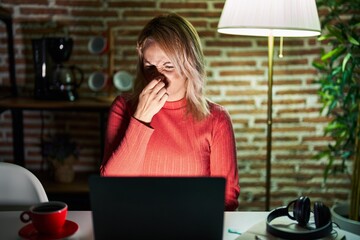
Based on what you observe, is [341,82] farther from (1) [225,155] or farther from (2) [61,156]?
(2) [61,156]

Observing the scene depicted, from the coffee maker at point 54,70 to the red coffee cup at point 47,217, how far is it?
5.15ft

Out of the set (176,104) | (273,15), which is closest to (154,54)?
(176,104)

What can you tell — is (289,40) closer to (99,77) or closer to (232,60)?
(232,60)

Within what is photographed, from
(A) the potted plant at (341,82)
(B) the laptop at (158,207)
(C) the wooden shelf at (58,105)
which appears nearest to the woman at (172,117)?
(B) the laptop at (158,207)

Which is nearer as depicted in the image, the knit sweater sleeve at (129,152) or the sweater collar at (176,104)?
the knit sweater sleeve at (129,152)

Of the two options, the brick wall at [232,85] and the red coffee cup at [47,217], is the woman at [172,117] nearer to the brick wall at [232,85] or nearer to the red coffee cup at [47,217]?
the red coffee cup at [47,217]

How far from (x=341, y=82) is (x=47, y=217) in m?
1.93

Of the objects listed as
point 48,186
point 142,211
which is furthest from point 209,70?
point 142,211

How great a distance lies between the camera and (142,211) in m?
0.96

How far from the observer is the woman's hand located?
1646 mm

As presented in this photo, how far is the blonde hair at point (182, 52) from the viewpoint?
1.69m

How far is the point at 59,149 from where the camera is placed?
9.28 feet

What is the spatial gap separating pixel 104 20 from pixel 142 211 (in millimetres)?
2111

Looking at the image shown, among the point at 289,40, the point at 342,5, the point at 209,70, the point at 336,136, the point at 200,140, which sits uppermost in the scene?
the point at 342,5
